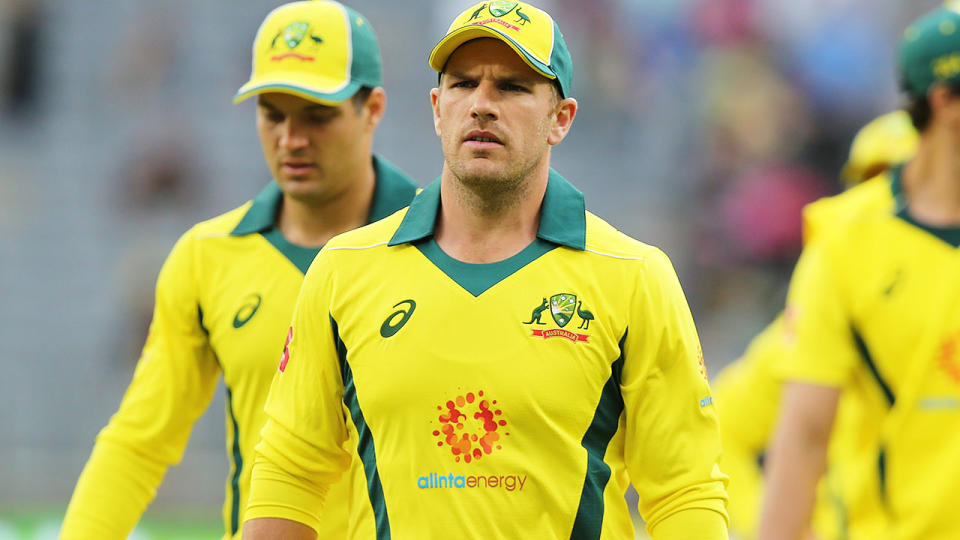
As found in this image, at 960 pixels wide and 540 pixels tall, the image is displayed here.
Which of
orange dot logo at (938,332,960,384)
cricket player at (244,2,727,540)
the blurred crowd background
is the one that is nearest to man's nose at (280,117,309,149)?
cricket player at (244,2,727,540)

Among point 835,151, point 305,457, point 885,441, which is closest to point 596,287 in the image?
point 305,457

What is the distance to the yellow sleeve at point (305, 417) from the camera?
3770mm

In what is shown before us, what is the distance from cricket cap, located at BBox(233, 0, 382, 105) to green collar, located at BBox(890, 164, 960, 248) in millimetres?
1852

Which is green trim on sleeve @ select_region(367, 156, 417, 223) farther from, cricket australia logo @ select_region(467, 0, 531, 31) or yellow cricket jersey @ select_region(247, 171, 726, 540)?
cricket australia logo @ select_region(467, 0, 531, 31)

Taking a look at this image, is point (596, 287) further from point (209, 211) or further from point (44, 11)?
point (44, 11)

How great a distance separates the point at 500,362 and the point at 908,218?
7.39ft

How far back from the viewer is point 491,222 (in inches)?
149

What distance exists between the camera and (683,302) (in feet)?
12.4

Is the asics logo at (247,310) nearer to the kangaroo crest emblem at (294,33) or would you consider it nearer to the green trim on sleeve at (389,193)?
the green trim on sleeve at (389,193)

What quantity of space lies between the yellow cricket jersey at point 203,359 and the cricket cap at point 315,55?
0.35 meters

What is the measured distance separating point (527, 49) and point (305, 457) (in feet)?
3.73

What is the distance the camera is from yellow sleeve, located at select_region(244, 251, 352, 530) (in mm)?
3770

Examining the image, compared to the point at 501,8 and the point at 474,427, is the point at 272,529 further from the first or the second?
the point at 501,8

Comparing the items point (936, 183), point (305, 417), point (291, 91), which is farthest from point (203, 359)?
point (936, 183)
